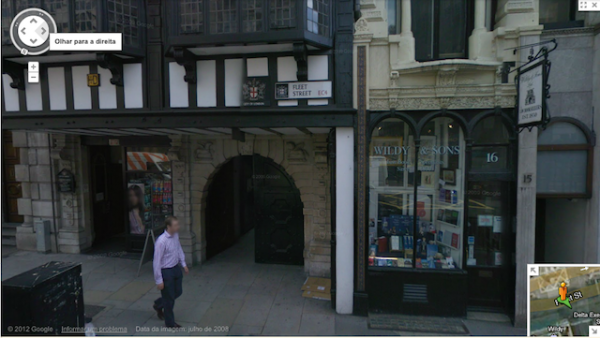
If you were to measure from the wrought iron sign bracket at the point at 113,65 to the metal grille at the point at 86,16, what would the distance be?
478mm

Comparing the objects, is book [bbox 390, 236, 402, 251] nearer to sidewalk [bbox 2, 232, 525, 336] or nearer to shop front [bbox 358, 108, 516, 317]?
shop front [bbox 358, 108, 516, 317]

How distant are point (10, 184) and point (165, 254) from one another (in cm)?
828

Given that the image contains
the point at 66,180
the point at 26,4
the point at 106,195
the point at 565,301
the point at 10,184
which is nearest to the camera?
the point at 565,301

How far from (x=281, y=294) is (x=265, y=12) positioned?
17.4 feet

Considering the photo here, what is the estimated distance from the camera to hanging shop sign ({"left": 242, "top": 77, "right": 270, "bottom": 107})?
17.7 feet

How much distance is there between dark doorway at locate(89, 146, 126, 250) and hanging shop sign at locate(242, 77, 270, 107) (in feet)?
20.0

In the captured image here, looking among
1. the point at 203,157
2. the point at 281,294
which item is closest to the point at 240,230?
the point at 203,157

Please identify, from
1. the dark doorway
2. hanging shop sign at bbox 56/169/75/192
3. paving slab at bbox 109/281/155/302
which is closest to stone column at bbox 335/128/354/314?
paving slab at bbox 109/281/155/302

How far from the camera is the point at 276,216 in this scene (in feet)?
25.6

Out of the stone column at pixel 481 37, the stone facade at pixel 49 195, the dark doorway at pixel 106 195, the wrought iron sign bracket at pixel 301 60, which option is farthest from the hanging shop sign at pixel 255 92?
the dark doorway at pixel 106 195

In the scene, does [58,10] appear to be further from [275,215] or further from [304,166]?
[275,215]

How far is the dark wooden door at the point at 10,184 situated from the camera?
9.21 m

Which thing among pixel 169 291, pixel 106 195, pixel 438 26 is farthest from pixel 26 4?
pixel 438 26

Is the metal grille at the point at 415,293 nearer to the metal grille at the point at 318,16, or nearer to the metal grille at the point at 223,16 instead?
the metal grille at the point at 318,16
